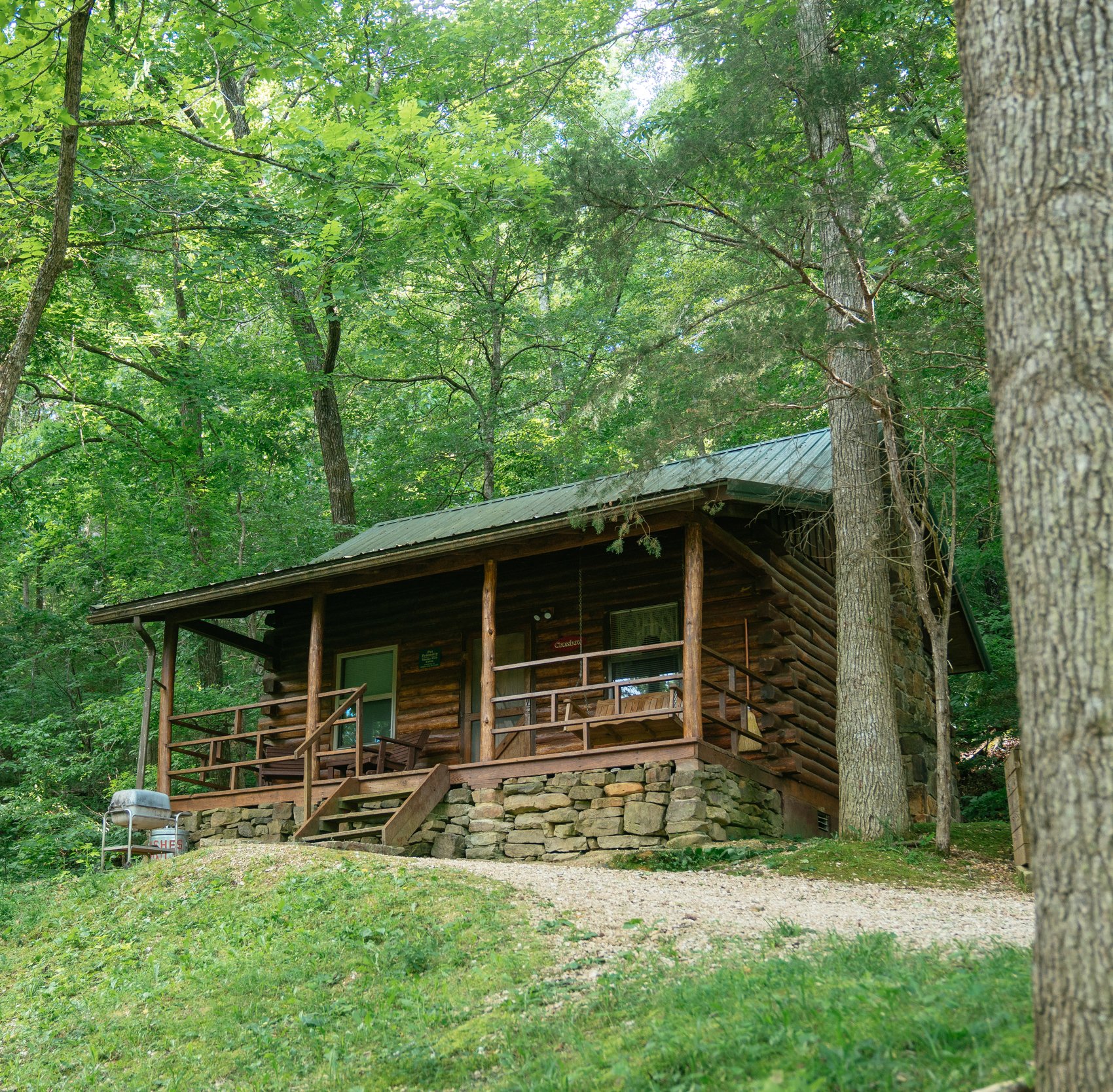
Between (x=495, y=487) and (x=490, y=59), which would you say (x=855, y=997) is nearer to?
(x=490, y=59)

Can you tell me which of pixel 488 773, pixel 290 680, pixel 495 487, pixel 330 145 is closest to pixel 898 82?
pixel 330 145

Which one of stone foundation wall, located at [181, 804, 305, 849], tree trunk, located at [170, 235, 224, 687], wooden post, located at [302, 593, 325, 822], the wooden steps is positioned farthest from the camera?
tree trunk, located at [170, 235, 224, 687]

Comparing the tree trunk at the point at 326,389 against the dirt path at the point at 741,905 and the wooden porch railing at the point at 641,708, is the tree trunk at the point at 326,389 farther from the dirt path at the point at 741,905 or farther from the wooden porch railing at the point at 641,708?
the dirt path at the point at 741,905

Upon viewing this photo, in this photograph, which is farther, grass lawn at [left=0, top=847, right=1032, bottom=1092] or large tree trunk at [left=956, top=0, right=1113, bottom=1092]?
grass lawn at [left=0, top=847, right=1032, bottom=1092]

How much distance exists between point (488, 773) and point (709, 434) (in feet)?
15.1

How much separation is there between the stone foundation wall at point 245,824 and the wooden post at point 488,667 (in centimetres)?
282

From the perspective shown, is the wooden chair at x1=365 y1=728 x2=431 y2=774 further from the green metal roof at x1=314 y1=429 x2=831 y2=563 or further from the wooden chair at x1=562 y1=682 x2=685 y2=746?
the green metal roof at x1=314 y1=429 x2=831 y2=563

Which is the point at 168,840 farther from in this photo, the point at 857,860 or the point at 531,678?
the point at 857,860

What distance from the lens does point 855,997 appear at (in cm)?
486

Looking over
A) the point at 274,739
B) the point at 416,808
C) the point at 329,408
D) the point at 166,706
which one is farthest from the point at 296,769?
the point at 329,408

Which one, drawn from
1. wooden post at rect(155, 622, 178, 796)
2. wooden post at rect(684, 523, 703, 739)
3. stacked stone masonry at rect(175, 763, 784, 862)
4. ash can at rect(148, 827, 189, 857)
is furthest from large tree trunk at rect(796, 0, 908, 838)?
wooden post at rect(155, 622, 178, 796)

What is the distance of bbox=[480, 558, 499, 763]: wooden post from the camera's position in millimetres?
13094

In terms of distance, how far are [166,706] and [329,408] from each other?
9897 mm

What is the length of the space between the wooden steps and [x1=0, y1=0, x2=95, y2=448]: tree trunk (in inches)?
216
